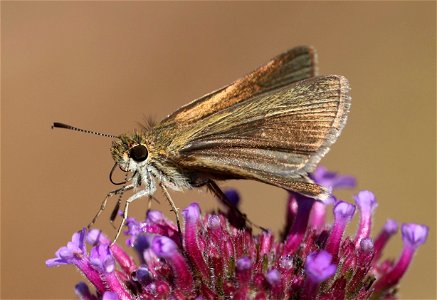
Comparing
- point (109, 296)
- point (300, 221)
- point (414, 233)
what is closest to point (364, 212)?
point (414, 233)

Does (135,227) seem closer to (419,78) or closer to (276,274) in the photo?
(276,274)

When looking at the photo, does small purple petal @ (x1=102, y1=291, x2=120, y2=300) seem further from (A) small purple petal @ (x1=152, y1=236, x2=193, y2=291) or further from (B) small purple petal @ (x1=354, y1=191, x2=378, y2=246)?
(B) small purple petal @ (x1=354, y1=191, x2=378, y2=246)

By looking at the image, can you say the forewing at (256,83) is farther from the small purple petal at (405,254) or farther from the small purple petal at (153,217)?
the small purple petal at (405,254)

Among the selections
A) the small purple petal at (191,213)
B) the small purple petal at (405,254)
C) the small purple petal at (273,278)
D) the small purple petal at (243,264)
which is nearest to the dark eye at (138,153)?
the small purple petal at (191,213)

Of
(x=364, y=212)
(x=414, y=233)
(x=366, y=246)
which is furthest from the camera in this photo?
(x=364, y=212)

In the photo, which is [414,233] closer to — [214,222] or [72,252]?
[214,222]

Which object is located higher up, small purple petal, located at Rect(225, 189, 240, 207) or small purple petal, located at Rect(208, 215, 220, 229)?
small purple petal, located at Rect(225, 189, 240, 207)

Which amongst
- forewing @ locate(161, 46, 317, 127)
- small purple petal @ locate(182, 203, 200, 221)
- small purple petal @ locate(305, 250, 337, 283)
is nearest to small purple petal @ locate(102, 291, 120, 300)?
small purple petal @ locate(182, 203, 200, 221)
